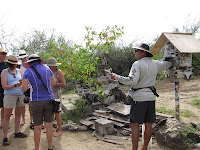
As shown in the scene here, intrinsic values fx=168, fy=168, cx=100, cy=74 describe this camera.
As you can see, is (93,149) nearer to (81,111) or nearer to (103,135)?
(103,135)

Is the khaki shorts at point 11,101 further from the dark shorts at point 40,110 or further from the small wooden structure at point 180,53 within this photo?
the small wooden structure at point 180,53

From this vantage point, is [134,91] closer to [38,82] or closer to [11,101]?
[38,82]

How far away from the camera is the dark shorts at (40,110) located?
10.2ft

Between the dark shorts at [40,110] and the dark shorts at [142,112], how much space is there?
5.10ft

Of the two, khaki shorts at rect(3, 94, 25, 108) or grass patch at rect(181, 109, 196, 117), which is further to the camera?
grass patch at rect(181, 109, 196, 117)

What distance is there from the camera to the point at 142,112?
2.98m

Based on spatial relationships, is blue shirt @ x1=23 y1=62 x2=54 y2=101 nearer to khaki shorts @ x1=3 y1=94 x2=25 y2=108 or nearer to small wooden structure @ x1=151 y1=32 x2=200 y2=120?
khaki shorts @ x1=3 y1=94 x2=25 y2=108

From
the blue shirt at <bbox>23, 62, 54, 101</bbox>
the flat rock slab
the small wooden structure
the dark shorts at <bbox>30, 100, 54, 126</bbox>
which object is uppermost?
the small wooden structure

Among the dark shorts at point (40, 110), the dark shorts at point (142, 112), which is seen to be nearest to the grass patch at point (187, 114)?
the dark shorts at point (142, 112)

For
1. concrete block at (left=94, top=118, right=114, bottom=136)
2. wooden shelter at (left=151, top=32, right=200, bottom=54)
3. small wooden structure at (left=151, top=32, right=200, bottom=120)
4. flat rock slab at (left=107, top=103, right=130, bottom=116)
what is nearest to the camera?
small wooden structure at (left=151, top=32, right=200, bottom=120)

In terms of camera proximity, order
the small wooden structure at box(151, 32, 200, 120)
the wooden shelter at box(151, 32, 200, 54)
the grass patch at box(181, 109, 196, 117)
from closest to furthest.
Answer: the small wooden structure at box(151, 32, 200, 120) < the wooden shelter at box(151, 32, 200, 54) < the grass patch at box(181, 109, 196, 117)

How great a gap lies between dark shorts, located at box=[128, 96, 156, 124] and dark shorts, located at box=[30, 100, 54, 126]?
61.2 inches

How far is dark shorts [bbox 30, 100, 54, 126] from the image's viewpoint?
3.10m

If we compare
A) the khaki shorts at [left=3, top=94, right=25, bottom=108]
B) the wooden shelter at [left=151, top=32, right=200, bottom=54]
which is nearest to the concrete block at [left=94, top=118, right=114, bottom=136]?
the khaki shorts at [left=3, top=94, right=25, bottom=108]
